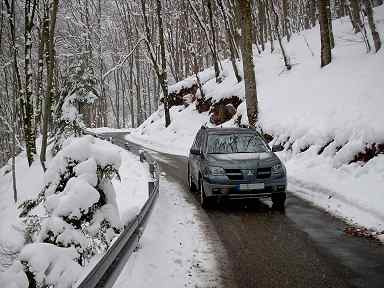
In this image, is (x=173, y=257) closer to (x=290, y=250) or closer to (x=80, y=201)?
(x=80, y=201)

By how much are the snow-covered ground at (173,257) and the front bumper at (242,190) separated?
0.73m

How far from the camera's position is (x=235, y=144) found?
9.95m

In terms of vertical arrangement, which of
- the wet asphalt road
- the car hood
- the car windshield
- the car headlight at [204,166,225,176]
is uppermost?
the car windshield

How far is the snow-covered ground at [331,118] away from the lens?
9641 millimetres

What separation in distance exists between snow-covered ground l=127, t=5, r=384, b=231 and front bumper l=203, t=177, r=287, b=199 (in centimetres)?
134

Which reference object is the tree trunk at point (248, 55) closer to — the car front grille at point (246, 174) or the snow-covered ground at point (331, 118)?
the snow-covered ground at point (331, 118)

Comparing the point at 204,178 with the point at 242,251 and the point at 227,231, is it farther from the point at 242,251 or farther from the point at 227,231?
the point at 242,251

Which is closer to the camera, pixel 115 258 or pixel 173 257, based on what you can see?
pixel 115 258

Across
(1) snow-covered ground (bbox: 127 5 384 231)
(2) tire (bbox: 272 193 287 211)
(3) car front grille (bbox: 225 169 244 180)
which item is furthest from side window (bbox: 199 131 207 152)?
(1) snow-covered ground (bbox: 127 5 384 231)

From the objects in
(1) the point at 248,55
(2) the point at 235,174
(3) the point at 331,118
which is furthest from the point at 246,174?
(1) the point at 248,55

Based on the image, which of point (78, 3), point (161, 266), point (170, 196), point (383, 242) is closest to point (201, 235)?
point (161, 266)

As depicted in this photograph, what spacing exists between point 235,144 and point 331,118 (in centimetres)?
584

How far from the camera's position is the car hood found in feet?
28.5

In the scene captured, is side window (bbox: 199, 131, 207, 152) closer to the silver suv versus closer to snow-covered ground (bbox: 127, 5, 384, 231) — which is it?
the silver suv
